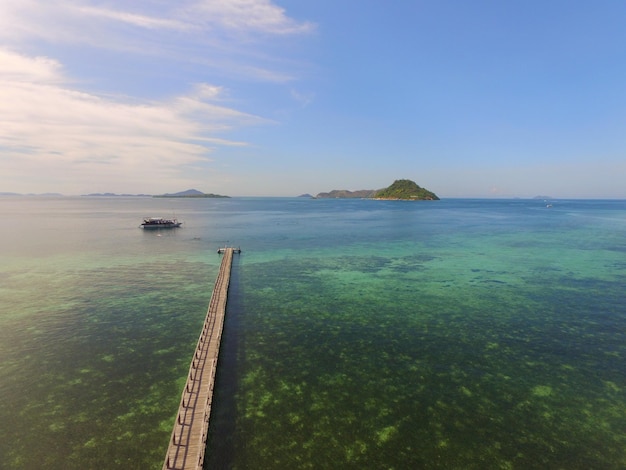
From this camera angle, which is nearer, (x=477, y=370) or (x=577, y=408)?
(x=577, y=408)

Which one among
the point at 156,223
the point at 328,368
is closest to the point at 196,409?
the point at 328,368

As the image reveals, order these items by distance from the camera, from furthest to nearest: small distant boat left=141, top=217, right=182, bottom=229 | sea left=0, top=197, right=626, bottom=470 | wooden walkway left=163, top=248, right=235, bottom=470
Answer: small distant boat left=141, top=217, right=182, bottom=229 < sea left=0, top=197, right=626, bottom=470 < wooden walkway left=163, top=248, right=235, bottom=470

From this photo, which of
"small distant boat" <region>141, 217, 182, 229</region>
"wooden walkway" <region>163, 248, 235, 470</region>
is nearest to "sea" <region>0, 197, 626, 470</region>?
"wooden walkway" <region>163, 248, 235, 470</region>

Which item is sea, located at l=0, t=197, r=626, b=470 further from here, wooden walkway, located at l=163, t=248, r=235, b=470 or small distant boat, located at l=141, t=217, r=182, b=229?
small distant boat, located at l=141, t=217, r=182, b=229

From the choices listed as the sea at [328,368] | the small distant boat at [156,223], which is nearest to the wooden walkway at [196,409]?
the sea at [328,368]

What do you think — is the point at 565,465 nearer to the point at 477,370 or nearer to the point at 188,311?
the point at 477,370

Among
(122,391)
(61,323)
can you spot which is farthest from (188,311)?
(122,391)

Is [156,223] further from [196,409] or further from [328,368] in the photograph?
[196,409]
